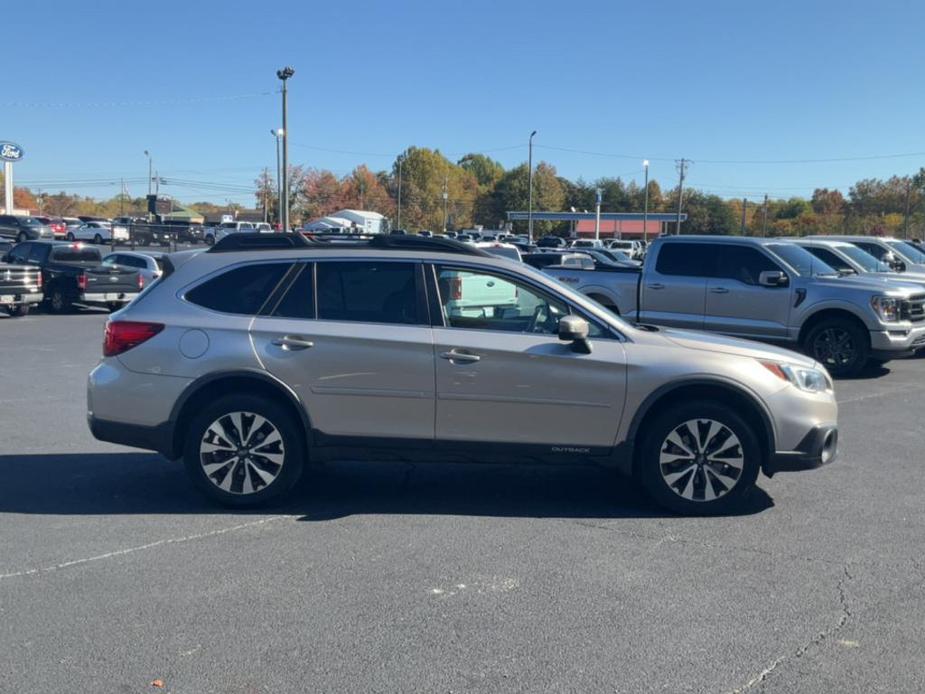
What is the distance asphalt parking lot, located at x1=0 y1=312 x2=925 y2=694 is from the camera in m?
3.88

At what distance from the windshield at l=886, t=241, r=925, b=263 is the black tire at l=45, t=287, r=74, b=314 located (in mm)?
19562

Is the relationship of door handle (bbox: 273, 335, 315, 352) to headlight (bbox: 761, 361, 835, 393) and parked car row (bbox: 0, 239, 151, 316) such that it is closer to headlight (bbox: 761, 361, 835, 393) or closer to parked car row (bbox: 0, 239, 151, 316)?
headlight (bbox: 761, 361, 835, 393)

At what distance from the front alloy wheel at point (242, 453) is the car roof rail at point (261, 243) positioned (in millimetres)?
1215

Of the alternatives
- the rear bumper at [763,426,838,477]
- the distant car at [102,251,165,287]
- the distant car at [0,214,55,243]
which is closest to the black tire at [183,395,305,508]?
the rear bumper at [763,426,838,477]

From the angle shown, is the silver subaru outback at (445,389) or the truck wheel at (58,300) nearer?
the silver subaru outback at (445,389)

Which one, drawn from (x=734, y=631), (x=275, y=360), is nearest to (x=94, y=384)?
(x=275, y=360)

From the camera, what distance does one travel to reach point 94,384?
20.3 feet

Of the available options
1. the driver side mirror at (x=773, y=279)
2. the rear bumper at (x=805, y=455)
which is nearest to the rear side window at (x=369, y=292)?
the rear bumper at (x=805, y=455)

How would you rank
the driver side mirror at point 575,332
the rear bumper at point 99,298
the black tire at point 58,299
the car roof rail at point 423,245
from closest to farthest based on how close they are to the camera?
the driver side mirror at point 575,332
the car roof rail at point 423,245
the rear bumper at point 99,298
the black tire at point 58,299

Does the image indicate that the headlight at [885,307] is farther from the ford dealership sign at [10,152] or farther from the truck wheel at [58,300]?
the ford dealership sign at [10,152]

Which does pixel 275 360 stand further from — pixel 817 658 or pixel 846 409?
pixel 846 409

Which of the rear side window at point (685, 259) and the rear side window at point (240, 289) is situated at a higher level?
the rear side window at point (685, 259)

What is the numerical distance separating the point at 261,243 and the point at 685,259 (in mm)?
Result: 8640

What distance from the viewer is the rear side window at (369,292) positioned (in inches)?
241
